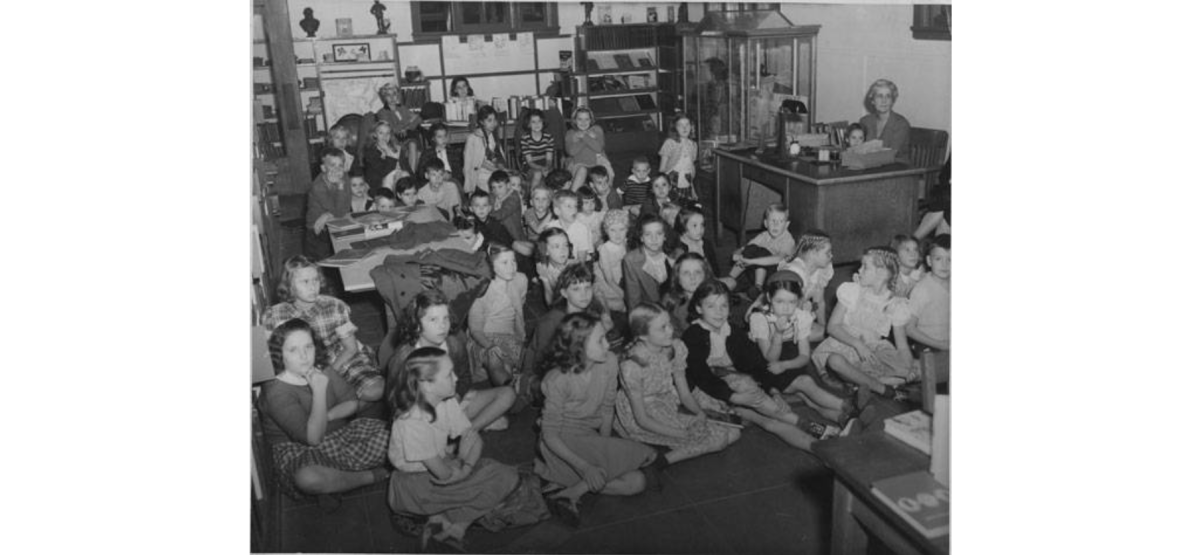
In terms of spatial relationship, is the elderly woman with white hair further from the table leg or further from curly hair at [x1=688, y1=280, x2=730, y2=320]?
the table leg

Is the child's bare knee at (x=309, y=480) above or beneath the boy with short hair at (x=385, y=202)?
beneath

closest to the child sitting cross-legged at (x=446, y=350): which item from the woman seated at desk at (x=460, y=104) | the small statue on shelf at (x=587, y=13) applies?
the woman seated at desk at (x=460, y=104)

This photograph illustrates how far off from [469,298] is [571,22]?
7.85 m

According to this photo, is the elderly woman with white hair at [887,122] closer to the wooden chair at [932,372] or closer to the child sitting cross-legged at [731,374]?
the child sitting cross-legged at [731,374]

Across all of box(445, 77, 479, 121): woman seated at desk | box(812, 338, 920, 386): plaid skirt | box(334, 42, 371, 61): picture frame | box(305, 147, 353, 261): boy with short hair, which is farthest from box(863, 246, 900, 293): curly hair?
box(334, 42, 371, 61): picture frame

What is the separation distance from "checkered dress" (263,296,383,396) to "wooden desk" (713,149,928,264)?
3191 mm

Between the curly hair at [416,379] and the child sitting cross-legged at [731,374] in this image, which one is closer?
the curly hair at [416,379]

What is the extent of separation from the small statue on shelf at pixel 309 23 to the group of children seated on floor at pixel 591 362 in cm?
624

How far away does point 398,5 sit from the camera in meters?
11.1

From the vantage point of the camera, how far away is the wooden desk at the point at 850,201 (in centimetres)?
601

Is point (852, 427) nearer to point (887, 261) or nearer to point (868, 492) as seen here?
point (887, 261)

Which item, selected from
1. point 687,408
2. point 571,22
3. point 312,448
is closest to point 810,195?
point 687,408
